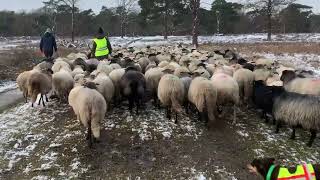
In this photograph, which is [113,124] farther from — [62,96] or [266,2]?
[266,2]

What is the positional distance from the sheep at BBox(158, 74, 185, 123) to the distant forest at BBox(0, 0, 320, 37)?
146 ft

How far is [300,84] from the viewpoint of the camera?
34.8 feet

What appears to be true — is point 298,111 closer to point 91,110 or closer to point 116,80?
point 91,110

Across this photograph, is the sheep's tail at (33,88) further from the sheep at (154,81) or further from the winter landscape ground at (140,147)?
the sheep at (154,81)

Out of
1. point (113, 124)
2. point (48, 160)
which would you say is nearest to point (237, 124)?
point (113, 124)

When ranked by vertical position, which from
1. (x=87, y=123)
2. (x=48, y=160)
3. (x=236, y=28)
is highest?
(x=236, y=28)

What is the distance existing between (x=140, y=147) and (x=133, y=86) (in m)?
2.48

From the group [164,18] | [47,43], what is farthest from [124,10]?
[47,43]

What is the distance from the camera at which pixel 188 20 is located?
6250 cm

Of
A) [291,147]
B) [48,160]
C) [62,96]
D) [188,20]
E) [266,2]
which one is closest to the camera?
[48,160]

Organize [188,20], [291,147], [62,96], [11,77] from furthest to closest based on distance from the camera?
[188,20]
[11,77]
[62,96]
[291,147]

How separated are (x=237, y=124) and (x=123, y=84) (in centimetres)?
325

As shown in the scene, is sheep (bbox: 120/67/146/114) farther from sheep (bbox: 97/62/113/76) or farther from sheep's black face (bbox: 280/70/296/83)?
sheep's black face (bbox: 280/70/296/83)

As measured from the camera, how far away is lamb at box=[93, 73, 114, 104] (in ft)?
34.3
